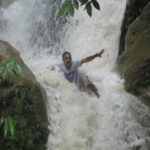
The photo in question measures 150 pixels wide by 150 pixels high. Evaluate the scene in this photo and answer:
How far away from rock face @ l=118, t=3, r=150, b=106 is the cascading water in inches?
8.1

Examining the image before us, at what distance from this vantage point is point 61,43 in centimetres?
841

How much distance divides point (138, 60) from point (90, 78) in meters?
1.17

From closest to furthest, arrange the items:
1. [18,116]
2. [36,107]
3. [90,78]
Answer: [18,116] < [36,107] < [90,78]

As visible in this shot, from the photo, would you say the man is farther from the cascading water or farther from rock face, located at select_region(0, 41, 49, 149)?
rock face, located at select_region(0, 41, 49, 149)

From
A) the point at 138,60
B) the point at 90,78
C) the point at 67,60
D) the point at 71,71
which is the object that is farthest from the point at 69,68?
the point at 138,60

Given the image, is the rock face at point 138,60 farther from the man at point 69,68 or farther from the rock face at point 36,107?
the rock face at point 36,107

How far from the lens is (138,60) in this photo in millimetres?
5184

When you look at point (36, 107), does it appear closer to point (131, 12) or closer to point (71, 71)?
point (71, 71)

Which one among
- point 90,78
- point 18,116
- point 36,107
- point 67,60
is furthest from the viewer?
point 90,78

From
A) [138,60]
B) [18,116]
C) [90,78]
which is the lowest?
[90,78]

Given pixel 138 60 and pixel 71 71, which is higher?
pixel 71 71

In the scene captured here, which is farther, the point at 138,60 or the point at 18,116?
the point at 138,60

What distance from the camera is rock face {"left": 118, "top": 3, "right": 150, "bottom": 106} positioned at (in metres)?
4.99

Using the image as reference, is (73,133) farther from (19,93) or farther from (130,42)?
(130,42)
